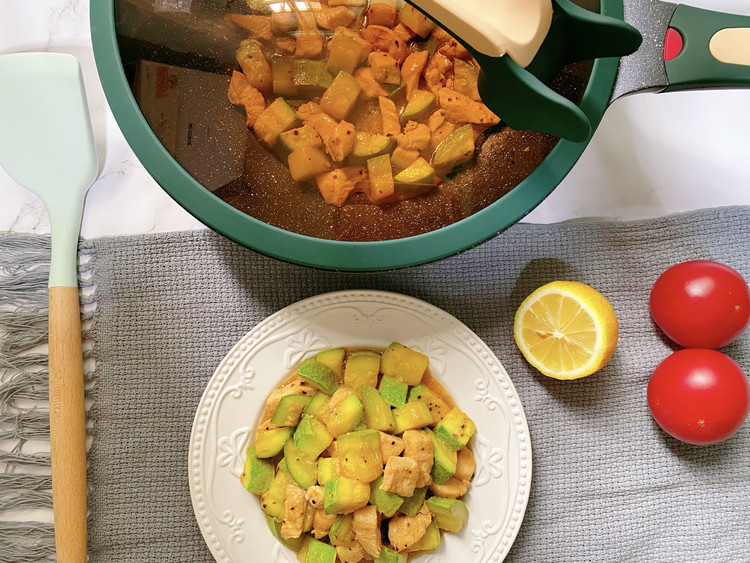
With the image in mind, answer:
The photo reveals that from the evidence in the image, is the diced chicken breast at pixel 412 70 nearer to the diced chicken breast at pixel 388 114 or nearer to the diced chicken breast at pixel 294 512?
the diced chicken breast at pixel 388 114

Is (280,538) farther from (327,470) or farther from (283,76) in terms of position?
(283,76)

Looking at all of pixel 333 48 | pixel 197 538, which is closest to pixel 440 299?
pixel 333 48

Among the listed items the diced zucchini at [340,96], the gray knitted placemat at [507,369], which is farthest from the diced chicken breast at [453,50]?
the gray knitted placemat at [507,369]

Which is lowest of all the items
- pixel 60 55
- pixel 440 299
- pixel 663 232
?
pixel 440 299

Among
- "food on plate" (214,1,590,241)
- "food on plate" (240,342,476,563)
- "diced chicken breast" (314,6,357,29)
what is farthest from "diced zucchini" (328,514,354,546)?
"diced chicken breast" (314,6,357,29)

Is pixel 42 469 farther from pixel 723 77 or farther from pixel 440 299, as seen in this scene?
pixel 723 77

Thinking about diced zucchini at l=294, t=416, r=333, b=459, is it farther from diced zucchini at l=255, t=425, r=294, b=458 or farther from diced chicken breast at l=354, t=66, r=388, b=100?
diced chicken breast at l=354, t=66, r=388, b=100

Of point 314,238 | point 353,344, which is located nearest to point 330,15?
point 314,238
